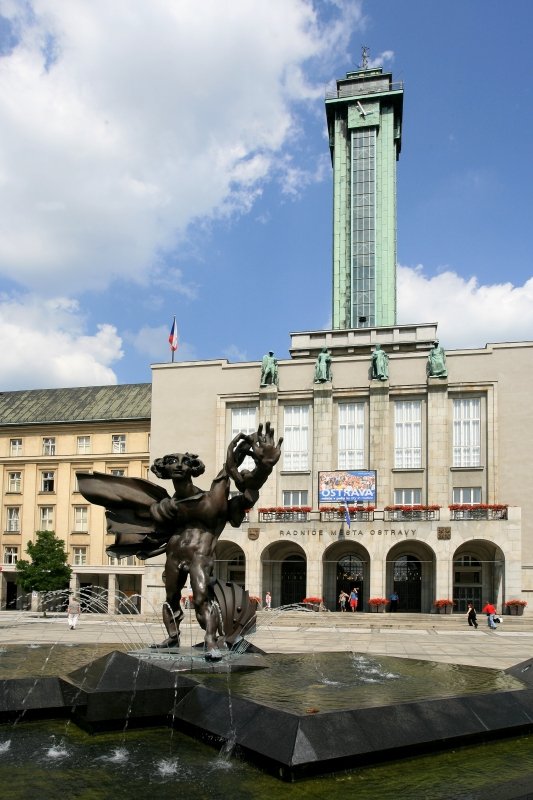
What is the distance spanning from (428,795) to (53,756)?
12.1 feet

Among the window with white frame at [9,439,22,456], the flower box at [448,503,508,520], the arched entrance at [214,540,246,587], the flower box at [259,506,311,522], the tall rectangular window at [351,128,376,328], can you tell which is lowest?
the arched entrance at [214,540,246,587]

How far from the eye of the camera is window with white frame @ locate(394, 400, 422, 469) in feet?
161

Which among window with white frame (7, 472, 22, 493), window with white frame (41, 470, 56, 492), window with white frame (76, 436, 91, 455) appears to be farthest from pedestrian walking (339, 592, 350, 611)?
window with white frame (7, 472, 22, 493)

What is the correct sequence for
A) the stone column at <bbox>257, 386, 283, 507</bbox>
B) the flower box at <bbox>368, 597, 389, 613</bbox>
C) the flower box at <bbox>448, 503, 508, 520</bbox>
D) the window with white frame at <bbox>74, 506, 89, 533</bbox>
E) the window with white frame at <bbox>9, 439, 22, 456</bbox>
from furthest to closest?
the window with white frame at <bbox>9, 439, 22, 456</bbox> < the window with white frame at <bbox>74, 506, 89, 533</bbox> < the stone column at <bbox>257, 386, 283, 507</bbox> < the flower box at <bbox>368, 597, 389, 613</bbox> < the flower box at <bbox>448, 503, 508, 520</bbox>

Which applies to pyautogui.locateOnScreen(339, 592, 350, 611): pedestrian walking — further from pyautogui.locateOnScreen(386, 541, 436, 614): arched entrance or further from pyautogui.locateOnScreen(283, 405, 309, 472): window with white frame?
pyautogui.locateOnScreen(283, 405, 309, 472): window with white frame

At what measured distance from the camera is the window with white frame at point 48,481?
6147 centimetres

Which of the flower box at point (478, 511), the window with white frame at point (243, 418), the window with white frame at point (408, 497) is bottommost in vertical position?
the flower box at point (478, 511)

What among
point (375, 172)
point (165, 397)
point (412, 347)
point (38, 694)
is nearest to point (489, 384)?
point (412, 347)

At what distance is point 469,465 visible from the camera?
157ft

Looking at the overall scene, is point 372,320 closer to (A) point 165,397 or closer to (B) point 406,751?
(A) point 165,397

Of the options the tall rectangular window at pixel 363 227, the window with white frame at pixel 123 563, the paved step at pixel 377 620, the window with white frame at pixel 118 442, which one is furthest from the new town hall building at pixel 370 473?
the tall rectangular window at pixel 363 227

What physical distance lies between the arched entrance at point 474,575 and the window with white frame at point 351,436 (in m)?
8.80

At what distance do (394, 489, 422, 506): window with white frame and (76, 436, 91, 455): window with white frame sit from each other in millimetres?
27154

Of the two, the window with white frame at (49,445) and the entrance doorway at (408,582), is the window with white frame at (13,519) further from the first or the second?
the entrance doorway at (408,582)
